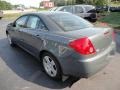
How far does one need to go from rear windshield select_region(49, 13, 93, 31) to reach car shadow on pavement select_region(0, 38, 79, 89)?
1229mm

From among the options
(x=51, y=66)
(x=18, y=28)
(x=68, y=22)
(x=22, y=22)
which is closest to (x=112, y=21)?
(x=18, y=28)

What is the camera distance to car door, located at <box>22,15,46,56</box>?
5346 millimetres

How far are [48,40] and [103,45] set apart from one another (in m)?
1.25

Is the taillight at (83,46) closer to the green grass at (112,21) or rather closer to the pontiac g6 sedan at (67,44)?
the pontiac g6 sedan at (67,44)

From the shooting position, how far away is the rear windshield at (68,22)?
5074mm

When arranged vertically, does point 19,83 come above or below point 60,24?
below

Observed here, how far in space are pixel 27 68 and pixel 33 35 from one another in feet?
3.13

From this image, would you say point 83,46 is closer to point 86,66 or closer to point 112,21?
point 86,66

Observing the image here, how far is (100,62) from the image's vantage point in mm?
4449

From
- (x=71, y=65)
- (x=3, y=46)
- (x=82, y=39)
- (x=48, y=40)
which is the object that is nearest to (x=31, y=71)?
(x=48, y=40)

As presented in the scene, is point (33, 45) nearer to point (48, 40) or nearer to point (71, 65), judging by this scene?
point (48, 40)

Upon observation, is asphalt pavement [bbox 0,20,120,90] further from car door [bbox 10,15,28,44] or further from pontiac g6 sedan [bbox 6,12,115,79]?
car door [bbox 10,15,28,44]

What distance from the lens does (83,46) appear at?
13.8 ft

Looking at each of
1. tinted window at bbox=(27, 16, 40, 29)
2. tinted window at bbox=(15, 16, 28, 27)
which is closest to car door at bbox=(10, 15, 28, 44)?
tinted window at bbox=(15, 16, 28, 27)
